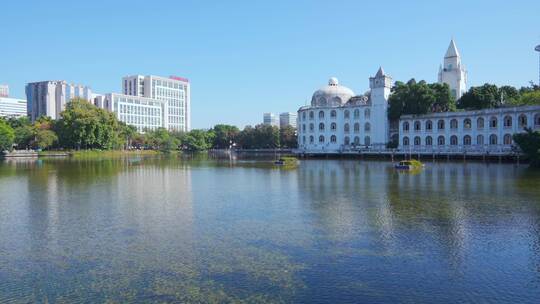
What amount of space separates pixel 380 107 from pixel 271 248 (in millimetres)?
91453

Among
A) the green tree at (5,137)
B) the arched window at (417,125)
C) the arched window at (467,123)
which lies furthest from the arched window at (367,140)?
the green tree at (5,137)

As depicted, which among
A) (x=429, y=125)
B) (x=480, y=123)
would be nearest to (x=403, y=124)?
(x=429, y=125)

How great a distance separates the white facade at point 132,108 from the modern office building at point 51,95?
14.0m

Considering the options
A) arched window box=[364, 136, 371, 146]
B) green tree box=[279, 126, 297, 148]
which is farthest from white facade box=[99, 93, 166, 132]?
arched window box=[364, 136, 371, 146]

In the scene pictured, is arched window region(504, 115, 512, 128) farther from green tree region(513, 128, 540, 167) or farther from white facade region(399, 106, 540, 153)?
green tree region(513, 128, 540, 167)

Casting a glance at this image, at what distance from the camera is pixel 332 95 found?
378 feet

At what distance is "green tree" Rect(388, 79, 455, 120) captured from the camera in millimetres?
92188

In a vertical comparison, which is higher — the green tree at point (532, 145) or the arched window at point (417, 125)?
the arched window at point (417, 125)

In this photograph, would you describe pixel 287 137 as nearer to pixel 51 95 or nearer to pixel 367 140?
pixel 367 140

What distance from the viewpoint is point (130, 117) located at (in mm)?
186625

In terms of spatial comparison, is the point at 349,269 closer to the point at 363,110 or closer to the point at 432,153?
the point at 432,153

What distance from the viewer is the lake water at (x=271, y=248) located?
11.7 meters

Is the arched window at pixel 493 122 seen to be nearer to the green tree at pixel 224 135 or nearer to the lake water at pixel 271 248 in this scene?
the lake water at pixel 271 248

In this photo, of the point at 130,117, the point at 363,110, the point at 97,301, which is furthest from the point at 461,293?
the point at 130,117
